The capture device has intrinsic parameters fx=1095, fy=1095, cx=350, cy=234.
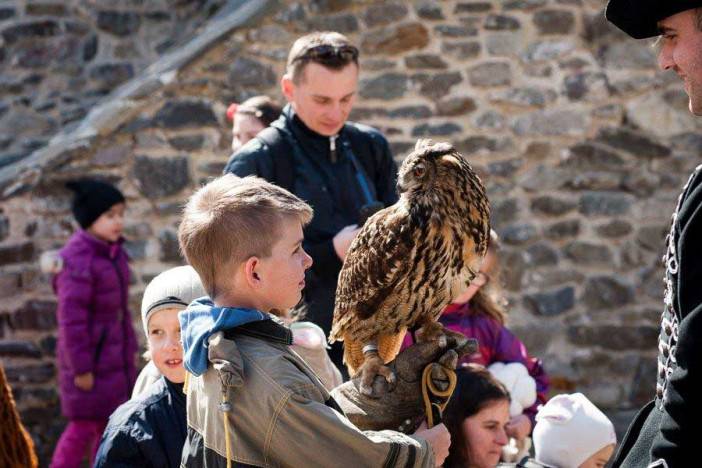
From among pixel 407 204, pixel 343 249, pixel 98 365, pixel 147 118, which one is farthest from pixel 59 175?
pixel 407 204

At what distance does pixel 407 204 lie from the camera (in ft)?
9.92

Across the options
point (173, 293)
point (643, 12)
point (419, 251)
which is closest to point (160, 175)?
point (173, 293)

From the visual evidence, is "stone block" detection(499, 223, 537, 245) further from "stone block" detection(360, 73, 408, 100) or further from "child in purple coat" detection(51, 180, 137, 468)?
"child in purple coat" detection(51, 180, 137, 468)

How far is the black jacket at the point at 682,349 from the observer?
2170 millimetres

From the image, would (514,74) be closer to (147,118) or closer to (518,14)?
(518,14)

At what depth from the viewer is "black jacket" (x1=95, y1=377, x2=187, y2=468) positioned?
11.0 feet

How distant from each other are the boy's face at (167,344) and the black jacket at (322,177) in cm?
63

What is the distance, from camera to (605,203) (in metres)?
7.83

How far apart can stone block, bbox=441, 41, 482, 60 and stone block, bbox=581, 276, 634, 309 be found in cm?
181

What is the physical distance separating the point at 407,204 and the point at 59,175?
490 centimetres

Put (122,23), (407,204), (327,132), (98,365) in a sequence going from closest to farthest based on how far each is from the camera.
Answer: (407,204), (327,132), (98,365), (122,23)

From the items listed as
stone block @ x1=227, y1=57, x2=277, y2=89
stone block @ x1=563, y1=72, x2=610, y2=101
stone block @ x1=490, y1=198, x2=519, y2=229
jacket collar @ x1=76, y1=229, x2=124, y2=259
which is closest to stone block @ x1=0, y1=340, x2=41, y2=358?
jacket collar @ x1=76, y1=229, x2=124, y2=259

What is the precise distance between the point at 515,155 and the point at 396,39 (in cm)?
118

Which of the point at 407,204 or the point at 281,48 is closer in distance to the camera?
the point at 407,204
